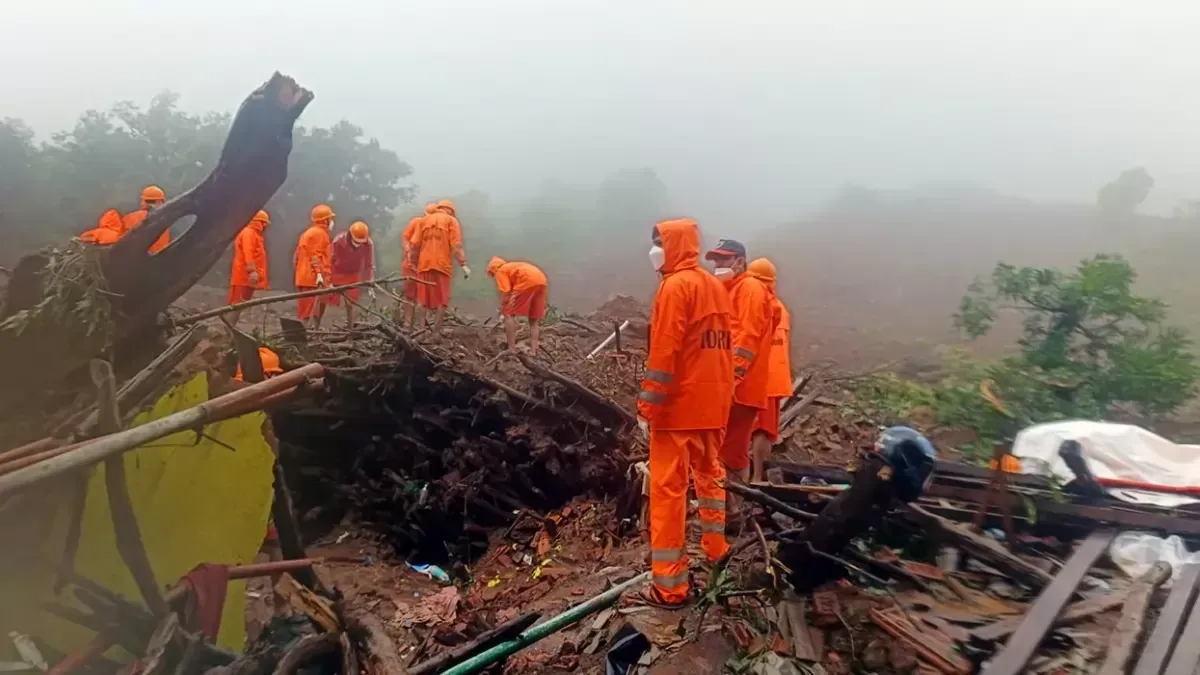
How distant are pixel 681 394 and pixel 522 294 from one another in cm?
524

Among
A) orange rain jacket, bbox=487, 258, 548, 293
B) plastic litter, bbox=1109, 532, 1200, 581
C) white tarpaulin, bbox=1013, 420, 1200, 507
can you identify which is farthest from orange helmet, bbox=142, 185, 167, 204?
plastic litter, bbox=1109, 532, 1200, 581

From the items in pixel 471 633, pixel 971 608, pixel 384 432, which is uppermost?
pixel 971 608

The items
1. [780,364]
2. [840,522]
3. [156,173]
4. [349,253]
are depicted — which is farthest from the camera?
[156,173]

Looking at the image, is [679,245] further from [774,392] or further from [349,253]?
[349,253]

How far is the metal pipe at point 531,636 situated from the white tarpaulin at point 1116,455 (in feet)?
9.78

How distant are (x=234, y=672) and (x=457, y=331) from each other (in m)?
7.68

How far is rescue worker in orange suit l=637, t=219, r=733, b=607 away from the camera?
439 cm

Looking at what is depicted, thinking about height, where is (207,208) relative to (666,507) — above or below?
above

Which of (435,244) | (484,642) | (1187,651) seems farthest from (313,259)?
(1187,651)

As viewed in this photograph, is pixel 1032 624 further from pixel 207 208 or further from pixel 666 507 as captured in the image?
pixel 207 208

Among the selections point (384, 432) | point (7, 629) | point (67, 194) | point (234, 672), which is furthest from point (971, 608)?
point (67, 194)

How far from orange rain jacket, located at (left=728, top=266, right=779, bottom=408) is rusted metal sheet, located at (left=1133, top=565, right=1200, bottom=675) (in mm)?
2528

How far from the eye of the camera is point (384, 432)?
871 centimetres

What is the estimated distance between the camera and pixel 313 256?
10492 mm
